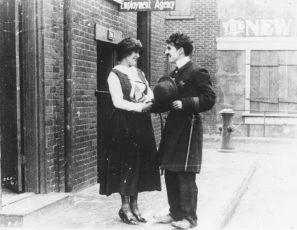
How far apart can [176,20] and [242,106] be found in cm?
416

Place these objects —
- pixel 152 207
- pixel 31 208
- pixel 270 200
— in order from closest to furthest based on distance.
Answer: pixel 31 208
pixel 152 207
pixel 270 200

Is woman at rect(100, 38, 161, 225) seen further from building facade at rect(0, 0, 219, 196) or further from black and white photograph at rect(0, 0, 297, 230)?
building facade at rect(0, 0, 219, 196)

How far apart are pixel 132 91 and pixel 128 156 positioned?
0.67 meters

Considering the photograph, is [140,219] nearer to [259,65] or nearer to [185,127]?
[185,127]

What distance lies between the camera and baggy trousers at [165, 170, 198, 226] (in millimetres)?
5484

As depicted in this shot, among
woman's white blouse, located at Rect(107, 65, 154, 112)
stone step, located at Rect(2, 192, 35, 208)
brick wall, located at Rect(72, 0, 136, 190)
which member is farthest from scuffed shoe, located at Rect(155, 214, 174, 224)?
brick wall, located at Rect(72, 0, 136, 190)

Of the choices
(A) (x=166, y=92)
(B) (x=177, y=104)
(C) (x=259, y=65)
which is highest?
(C) (x=259, y=65)

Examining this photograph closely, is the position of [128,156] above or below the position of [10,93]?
below

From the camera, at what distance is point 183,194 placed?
5480 millimetres

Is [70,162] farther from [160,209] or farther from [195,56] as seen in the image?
[195,56]

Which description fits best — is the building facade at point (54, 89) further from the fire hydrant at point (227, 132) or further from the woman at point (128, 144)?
the fire hydrant at point (227, 132)

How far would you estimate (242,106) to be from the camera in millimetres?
→ 20562

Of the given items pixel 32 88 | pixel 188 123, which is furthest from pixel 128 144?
pixel 32 88

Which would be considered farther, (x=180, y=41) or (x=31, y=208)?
(x=31, y=208)
